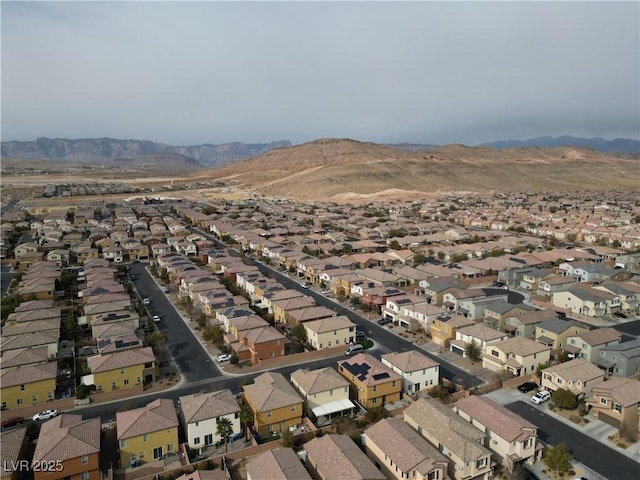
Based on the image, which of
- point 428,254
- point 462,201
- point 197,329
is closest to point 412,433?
point 197,329

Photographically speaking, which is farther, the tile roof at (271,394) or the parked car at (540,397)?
the parked car at (540,397)

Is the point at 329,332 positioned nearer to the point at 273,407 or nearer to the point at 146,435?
the point at 273,407

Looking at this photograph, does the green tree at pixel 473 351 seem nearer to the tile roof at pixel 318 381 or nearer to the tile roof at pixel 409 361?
the tile roof at pixel 409 361

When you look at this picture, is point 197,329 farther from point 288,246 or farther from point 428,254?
point 428,254

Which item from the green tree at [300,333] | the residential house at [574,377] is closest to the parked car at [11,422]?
the green tree at [300,333]

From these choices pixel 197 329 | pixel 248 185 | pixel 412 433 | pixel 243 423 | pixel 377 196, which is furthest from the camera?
pixel 248 185

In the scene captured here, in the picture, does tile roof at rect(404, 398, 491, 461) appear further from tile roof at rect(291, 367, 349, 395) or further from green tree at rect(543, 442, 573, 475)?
tile roof at rect(291, 367, 349, 395)
